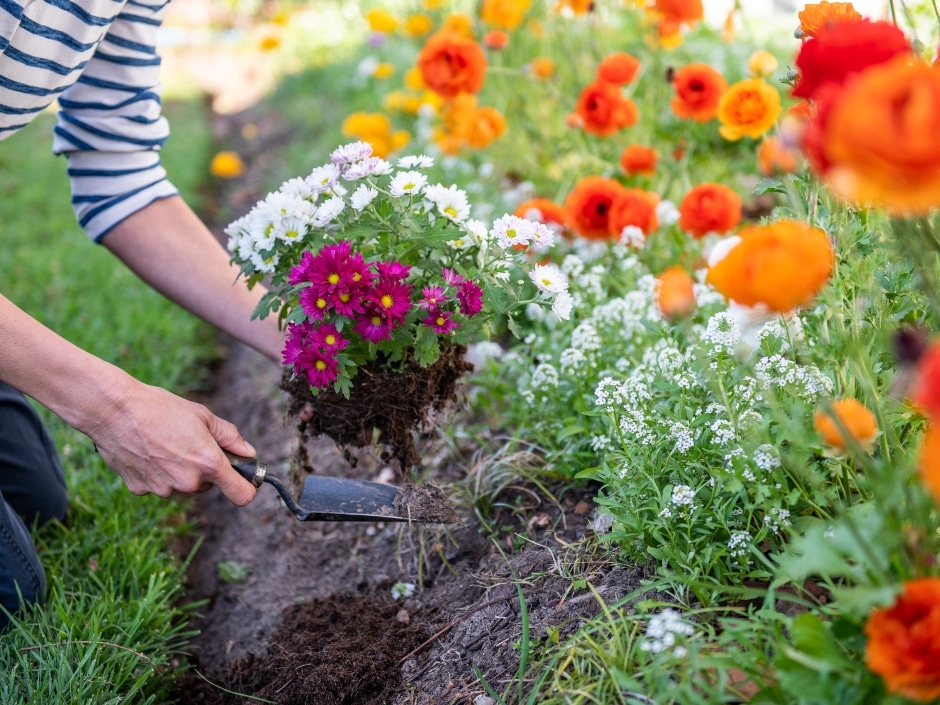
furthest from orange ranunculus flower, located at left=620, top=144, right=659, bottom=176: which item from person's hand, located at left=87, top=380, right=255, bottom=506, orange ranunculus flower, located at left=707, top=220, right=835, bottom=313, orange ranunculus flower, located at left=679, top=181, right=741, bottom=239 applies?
orange ranunculus flower, located at left=707, top=220, right=835, bottom=313

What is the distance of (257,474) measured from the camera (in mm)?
1616

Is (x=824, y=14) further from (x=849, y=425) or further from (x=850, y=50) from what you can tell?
(x=849, y=425)

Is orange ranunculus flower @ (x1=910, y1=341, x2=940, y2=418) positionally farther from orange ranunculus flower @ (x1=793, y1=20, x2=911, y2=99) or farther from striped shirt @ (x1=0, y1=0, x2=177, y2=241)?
striped shirt @ (x1=0, y1=0, x2=177, y2=241)

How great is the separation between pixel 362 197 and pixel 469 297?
28cm

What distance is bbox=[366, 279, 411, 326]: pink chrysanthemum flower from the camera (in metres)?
1.49

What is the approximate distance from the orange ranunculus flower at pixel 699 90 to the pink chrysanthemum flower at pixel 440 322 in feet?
3.94

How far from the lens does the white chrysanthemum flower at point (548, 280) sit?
1.55m

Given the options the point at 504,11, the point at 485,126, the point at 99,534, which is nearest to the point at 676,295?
the point at 99,534

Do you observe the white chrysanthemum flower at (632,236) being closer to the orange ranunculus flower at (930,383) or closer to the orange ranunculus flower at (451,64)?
the orange ranunculus flower at (451,64)

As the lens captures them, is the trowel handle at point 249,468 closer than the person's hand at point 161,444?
No

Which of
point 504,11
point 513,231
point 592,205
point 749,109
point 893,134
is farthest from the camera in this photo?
point 504,11

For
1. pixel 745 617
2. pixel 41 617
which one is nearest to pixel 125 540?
pixel 41 617

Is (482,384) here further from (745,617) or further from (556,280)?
(745,617)

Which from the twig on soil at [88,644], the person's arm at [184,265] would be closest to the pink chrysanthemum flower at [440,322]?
the person's arm at [184,265]
